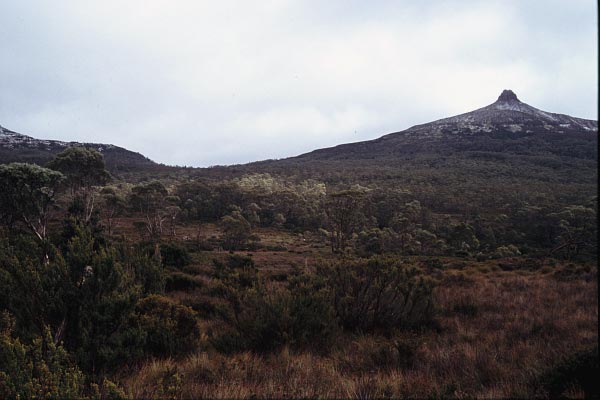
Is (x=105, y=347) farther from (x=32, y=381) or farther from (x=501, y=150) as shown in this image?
(x=501, y=150)

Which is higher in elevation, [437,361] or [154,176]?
[154,176]

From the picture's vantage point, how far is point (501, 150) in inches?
4257

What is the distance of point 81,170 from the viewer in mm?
27125

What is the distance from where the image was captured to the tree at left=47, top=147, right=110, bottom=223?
26203mm

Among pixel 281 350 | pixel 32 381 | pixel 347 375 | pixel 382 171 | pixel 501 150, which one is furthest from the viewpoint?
pixel 501 150

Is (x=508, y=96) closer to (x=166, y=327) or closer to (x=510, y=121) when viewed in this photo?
(x=510, y=121)

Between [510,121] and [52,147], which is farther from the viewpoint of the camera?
[510,121]

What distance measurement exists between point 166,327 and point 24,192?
16956mm

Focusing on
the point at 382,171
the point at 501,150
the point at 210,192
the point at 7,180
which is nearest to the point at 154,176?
the point at 210,192

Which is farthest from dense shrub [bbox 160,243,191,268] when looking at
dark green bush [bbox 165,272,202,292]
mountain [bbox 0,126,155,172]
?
mountain [bbox 0,126,155,172]

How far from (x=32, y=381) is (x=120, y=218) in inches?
2212

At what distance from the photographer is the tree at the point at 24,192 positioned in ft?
52.7

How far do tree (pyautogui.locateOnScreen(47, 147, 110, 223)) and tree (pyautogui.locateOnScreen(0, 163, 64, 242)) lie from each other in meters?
8.64

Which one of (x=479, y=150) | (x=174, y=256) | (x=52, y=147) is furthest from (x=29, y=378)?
(x=52, y=147)
